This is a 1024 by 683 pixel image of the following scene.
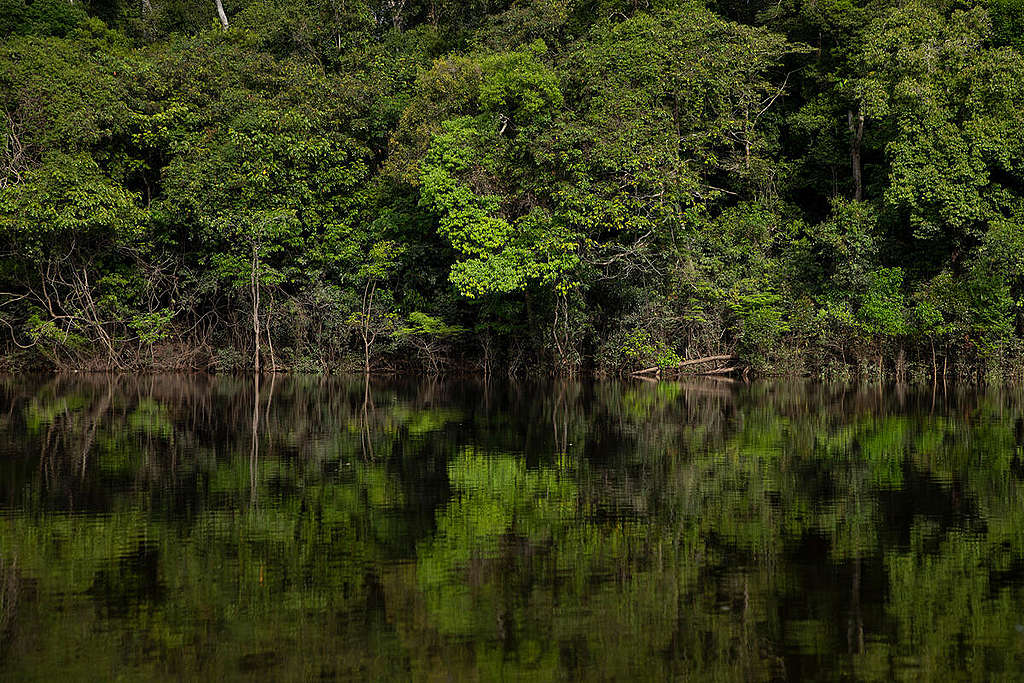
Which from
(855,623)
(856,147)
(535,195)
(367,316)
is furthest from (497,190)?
(855,623)

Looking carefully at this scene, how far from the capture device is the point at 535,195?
1069 inches

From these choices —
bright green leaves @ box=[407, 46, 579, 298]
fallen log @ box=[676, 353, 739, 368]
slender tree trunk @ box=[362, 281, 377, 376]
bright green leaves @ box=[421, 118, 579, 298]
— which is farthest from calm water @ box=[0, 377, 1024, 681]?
slender tree trunk @ box=[362, 281, 377, 376]

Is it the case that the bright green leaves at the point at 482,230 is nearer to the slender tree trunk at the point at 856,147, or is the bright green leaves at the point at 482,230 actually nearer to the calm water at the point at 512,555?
the slender tree trunk at the point at 856,147

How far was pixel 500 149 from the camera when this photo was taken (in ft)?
89.0

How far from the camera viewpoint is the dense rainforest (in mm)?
26844

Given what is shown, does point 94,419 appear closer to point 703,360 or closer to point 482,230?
point 482,230

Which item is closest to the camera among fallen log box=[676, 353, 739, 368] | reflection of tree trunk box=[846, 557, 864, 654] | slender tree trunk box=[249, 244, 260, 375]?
→ reflection of tree trunk box=[846, 557, 864, 654]

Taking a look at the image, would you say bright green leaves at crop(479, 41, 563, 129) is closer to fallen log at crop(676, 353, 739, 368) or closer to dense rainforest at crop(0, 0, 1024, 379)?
dense rainforest at crop(0, 0, 1024, 379)

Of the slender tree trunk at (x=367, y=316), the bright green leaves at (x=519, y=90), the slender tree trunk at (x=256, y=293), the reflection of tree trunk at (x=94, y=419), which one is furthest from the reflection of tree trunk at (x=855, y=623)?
the slender tree trunk at (x=367, y=316)

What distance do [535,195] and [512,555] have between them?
20620mm

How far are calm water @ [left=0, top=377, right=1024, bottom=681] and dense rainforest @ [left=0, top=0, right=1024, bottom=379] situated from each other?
42.0 feet

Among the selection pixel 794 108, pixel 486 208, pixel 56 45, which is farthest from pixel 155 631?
pixel 794 108

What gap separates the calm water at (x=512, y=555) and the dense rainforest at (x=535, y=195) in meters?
12.8

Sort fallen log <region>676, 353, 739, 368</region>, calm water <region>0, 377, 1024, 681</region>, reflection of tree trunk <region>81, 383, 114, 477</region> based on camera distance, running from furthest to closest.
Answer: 1. fallen log <region>676, 353, 739, 368</region>
2. reflection of tree trunk <region>81, 383, 114, 477</region>
3. calm water <region>0, 377, 1024, 681</region>
